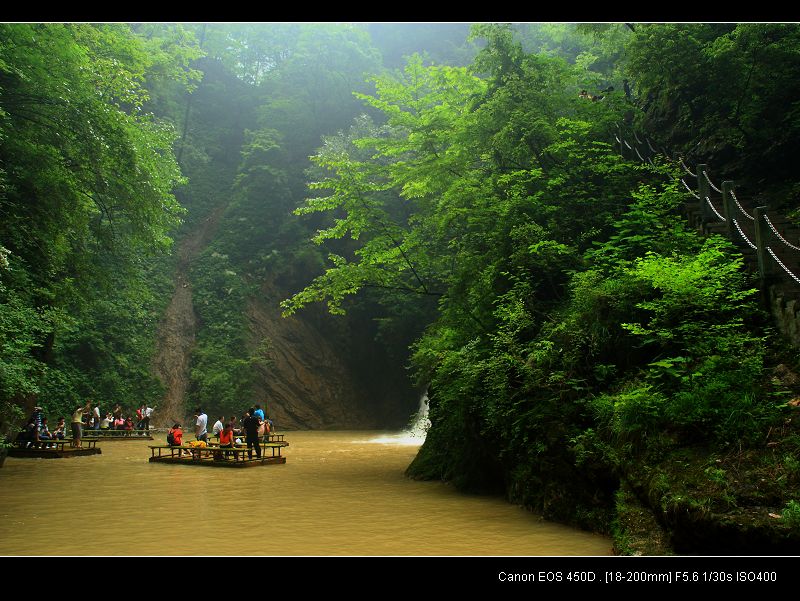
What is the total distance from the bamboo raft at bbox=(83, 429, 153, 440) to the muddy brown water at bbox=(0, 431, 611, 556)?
29.8ft

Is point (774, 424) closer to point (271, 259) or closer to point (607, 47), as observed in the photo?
point (607, 47)

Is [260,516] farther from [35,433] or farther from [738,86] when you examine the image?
[738,86]

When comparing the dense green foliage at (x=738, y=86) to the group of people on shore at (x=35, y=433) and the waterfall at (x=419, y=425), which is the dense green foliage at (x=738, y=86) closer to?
the waterfall at (x=419, y=425)

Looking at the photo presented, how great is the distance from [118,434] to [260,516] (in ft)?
62.9

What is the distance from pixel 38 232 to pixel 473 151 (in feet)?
34.1

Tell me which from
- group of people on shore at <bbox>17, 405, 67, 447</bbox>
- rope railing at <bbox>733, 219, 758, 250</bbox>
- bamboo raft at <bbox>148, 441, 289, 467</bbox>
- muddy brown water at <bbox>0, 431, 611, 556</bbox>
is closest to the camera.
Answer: muddy brown water at <bbox>0, 431, 611, 556</bbox>

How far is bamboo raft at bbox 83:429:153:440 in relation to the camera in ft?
75.9

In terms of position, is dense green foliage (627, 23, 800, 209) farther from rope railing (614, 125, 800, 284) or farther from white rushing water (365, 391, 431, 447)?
white rushing water (365, 391, 431, 447)

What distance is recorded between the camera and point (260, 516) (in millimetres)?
8578

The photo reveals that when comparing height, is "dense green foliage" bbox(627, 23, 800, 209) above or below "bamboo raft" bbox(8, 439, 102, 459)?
above

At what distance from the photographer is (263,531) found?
24.7 feet

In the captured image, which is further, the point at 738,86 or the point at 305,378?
the point at 305,378

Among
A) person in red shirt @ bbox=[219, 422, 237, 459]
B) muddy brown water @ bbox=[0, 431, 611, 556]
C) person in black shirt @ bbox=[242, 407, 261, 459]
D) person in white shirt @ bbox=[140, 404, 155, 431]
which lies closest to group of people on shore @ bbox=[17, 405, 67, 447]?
muddy brown water @ bbox=[0, 431, 611, 556]

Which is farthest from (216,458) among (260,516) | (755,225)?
(755,225)
